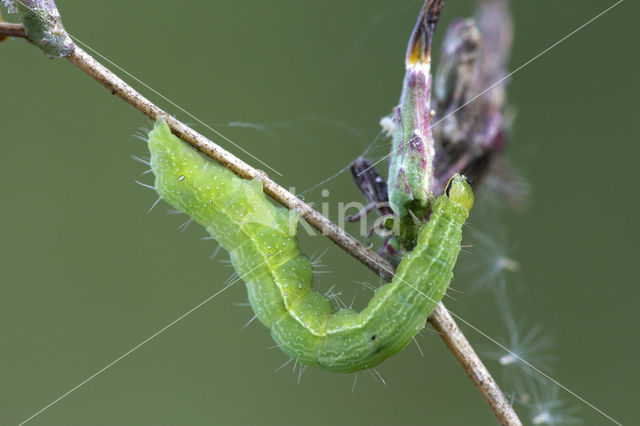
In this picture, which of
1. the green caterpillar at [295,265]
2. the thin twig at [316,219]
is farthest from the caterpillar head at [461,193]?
the thin twig at [316,219]

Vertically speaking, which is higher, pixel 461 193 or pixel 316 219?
pixel 316 219

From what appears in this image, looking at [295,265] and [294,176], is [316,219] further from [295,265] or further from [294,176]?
[294,176]

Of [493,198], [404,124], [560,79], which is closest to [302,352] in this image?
[404,124]

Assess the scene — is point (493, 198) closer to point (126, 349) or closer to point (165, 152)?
point (165, 152)

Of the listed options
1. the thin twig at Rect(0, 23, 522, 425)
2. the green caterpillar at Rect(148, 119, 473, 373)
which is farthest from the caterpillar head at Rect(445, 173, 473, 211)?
the thin twig at Rect(0, 23, 522, 425)

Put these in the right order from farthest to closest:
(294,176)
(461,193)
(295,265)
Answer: (294,176)
(295,265)
(461,193)

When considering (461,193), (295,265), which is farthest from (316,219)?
(461,193)

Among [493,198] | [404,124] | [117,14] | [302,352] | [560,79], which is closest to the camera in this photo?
[404,124]
